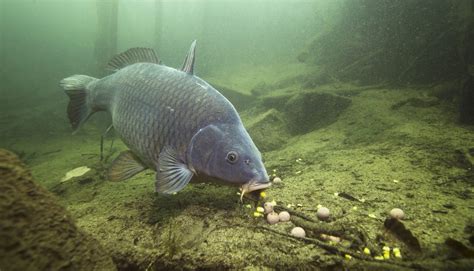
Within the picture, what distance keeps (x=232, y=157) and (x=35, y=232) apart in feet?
4.98

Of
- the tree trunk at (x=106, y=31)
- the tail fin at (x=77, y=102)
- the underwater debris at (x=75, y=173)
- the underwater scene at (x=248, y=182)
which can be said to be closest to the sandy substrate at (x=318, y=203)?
the underwater scene at (x=248, y=182)

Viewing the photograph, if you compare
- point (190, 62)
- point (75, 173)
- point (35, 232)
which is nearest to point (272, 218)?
point (35, 232)

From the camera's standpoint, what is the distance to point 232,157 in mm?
2412

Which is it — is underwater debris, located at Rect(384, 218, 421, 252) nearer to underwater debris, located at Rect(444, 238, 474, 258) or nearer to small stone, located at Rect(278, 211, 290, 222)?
underwater debris, located at Rect(444, 238, 474, 258)

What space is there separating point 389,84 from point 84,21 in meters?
119

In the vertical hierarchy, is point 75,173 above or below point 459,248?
below

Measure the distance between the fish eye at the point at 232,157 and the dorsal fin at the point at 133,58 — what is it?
77.4 inches

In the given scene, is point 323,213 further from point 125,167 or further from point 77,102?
point 77,102

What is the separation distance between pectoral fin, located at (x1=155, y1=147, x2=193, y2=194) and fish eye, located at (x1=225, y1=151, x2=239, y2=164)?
1.38 ft

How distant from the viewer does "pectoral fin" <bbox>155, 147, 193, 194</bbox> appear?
7.79 ft

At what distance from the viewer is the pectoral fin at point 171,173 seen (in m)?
2.37

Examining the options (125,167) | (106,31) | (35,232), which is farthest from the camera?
(106,31)

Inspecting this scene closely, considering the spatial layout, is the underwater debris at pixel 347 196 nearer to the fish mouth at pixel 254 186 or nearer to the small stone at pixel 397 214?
the small stone at pixel 397 214

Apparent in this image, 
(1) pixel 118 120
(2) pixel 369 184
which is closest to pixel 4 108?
(1) pixel 118 120
